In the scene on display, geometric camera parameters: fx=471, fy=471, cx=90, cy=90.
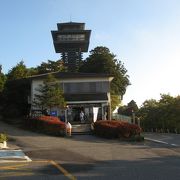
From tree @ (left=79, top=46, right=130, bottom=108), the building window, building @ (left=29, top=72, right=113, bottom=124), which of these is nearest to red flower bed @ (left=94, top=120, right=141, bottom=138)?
building @ (left=29, top=72, right=113, bottom=124)

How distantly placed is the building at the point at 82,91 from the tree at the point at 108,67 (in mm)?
17658

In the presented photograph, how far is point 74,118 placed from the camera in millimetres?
52656

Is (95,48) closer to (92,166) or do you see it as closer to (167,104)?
(167,104)

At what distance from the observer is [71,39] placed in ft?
412

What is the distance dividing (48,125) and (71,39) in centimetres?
8979

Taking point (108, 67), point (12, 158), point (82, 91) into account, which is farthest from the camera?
point (108, 67)

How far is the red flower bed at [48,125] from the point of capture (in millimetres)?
36250

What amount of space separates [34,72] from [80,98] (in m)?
17.9

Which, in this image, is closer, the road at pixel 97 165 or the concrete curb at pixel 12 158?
the road at pixel 97 165

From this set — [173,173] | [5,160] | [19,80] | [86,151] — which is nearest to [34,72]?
[19,80]

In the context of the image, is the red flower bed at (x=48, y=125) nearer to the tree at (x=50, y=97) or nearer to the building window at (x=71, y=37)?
the tree at (x=50, y=97)

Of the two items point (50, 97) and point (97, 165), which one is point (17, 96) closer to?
point (50, 97)

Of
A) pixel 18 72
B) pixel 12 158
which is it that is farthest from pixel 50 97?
pixel 12 158

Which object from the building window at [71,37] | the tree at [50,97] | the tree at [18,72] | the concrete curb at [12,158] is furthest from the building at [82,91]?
the building window at [71,37]
